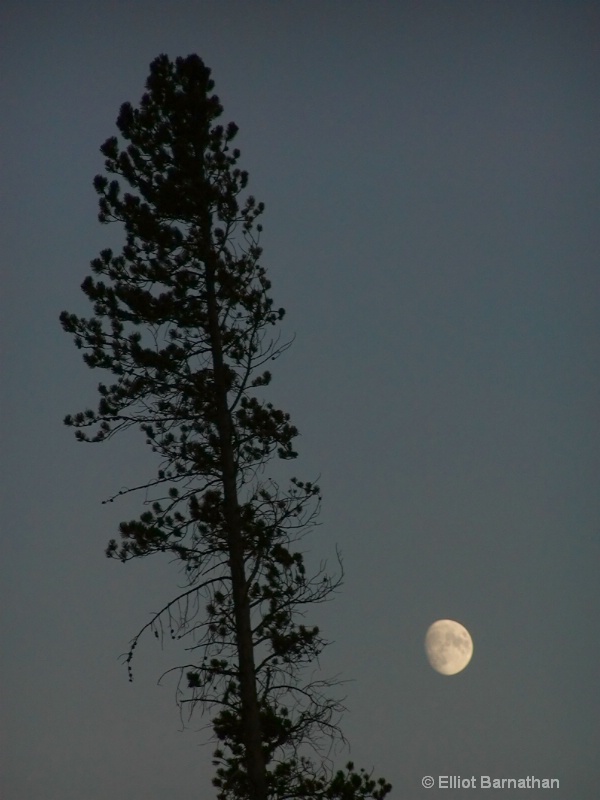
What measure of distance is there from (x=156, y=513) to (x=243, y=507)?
1.58m

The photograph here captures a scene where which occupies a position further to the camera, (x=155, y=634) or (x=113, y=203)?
(x=113, y=203)

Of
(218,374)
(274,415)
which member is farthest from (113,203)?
(274,415)

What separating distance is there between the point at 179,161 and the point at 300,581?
322 inches

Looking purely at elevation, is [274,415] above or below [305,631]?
Result: above

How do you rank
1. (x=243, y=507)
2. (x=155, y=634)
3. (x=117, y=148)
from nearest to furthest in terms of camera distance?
(x=155, y=634)
(x=243, y=507)
(x=117, y=148)

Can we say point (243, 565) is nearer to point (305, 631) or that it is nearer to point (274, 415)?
point (305, 631)

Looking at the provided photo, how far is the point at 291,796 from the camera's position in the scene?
17516 mm

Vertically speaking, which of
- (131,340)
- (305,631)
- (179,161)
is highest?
(179,161)

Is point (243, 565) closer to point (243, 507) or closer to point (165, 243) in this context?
point (243, 507)

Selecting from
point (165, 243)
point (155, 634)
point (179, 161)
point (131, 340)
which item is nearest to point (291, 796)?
point (155, 634)

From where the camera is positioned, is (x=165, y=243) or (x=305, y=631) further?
(x=165, y=243)

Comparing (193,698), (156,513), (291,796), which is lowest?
(291,796)

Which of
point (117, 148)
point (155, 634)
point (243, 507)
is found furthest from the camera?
point (117, 148)

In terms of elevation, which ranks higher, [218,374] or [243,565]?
[218,374]
